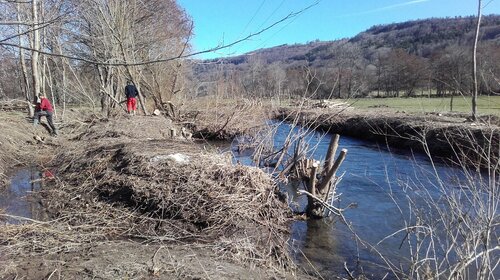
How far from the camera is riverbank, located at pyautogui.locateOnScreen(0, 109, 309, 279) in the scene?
5.11 meters

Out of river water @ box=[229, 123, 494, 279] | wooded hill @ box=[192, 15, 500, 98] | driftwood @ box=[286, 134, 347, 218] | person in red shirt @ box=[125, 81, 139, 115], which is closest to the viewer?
Result: river water @ box=[229, 123, 494, 279]

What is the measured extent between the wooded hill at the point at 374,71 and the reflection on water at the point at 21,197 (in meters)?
4.43

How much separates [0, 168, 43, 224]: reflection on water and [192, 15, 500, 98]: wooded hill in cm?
443

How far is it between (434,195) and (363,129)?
47.3ft

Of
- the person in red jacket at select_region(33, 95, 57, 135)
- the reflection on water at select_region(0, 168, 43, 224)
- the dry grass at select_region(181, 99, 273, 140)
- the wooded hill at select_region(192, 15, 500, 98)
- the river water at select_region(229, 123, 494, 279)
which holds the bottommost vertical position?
the river water at select_region(229, 123, 494, 279)

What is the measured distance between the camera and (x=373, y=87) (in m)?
70.6

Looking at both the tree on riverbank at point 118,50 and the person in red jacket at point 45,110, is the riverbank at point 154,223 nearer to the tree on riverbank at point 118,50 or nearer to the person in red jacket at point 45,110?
the person in red jacket at point 45,110

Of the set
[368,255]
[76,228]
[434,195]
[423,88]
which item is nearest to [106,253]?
[76,228]

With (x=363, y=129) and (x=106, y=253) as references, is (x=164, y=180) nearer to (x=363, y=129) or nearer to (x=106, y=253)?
(x=106, y=253)

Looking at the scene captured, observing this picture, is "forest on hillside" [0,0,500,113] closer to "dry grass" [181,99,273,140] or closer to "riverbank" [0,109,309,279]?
"dry grass" [181,99,273,140]

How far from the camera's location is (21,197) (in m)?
9.40

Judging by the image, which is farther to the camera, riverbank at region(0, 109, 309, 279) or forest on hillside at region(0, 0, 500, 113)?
forest on hillside at region(0, 0, 500, 113)

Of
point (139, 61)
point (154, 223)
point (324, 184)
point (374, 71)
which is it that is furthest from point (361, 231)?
point (374, 71)

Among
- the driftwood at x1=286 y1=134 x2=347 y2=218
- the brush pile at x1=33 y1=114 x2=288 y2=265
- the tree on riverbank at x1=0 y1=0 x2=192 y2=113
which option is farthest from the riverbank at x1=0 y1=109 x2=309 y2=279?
the tree on riverbank at x1=0 y1=0 x2=192 y2=113
